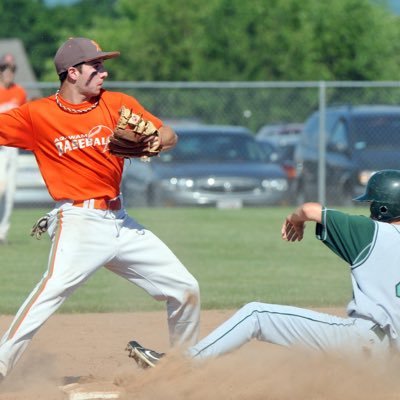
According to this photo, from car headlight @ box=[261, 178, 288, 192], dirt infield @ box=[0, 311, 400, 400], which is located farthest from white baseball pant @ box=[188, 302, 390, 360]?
car headlight @ box=[261, 178, 288, 192]

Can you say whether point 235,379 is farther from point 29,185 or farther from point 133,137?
point 29,185

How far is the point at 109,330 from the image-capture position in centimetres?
823

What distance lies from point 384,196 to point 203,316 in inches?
140

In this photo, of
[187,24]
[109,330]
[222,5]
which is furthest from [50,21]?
[109,330]

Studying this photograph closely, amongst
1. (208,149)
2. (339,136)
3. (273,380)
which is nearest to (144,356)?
(273,380)

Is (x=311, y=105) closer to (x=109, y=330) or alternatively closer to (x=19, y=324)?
(x=109, y=330)

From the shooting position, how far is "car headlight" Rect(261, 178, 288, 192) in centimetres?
1784

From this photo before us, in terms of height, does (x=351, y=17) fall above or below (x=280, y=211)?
above

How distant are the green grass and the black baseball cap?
335 cm

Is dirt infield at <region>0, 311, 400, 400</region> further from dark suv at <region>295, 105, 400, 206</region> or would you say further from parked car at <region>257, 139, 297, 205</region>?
parked car at <region>257, 139, 297, 205</region>

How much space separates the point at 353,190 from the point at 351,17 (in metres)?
18.7

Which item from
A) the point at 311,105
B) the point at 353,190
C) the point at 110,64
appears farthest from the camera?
the point at 110,64

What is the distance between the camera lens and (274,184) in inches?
703

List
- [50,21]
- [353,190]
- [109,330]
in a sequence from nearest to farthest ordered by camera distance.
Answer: [109,330], [353,190], [50,21]
